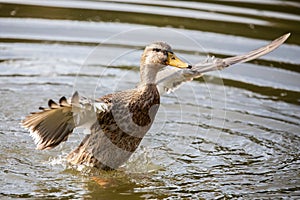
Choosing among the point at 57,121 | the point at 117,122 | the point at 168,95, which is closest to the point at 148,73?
the point at 117,122

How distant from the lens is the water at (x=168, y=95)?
290 inches

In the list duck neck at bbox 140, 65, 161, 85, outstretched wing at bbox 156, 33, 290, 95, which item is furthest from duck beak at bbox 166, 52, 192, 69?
outstretched wing at bbox 156, 33, 290, 95

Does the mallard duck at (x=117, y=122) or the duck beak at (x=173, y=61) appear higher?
the duck beak at (x=173, y=61)

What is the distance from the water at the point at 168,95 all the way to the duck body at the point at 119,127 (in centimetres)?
19

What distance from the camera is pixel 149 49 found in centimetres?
750

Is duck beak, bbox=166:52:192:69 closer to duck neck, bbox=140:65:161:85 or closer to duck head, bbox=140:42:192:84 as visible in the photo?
duck head, bbox=140:42:192:84

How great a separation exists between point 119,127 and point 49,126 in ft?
2.51

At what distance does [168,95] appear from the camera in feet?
32.3

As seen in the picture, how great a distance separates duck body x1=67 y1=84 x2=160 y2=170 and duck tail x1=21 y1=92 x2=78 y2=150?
42 cm

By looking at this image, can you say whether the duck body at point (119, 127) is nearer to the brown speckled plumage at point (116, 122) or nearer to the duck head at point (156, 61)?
the brown speckled plumage at point (116, 122)

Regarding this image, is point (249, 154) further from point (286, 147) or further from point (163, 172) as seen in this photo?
point (163, 172)

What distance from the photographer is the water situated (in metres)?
7.38

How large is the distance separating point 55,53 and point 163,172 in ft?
12.7

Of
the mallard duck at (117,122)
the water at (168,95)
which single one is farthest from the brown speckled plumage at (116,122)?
the water at (168,95)
